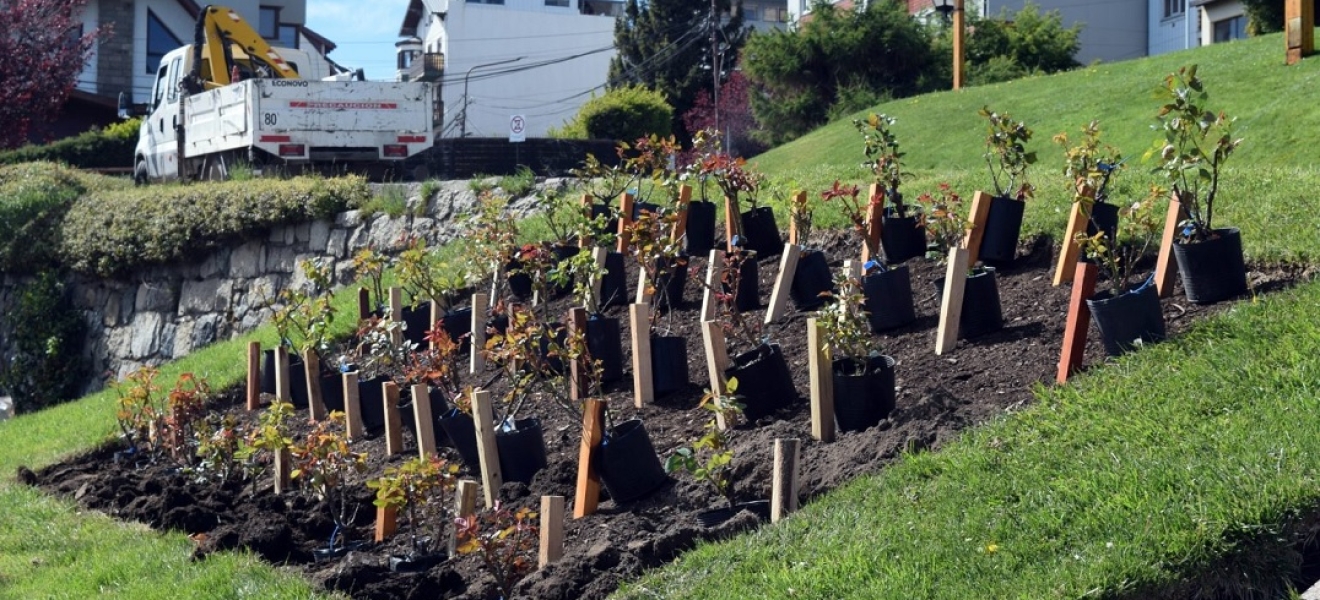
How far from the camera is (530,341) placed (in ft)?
21.7

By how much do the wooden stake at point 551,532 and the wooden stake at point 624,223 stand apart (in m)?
3.53

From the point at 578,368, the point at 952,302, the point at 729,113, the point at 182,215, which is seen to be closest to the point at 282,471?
the point at 578,368

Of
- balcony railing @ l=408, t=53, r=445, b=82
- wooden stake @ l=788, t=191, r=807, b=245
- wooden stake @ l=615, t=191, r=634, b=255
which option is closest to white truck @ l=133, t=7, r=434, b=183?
wooden stake @ l=615, t=191, r=634, b=255

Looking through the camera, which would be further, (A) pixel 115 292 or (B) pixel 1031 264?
(A) pixel 115 292

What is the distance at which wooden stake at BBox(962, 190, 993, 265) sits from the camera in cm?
752

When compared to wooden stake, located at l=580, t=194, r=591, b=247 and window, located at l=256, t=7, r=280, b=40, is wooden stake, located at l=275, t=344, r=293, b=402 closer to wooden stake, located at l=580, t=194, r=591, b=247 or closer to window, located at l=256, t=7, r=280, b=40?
wooden stake, located at l=580, t=194, r=591, b=247

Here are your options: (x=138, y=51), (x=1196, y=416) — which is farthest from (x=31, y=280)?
(x=138, y=51)

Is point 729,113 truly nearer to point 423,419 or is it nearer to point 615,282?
point 615,282

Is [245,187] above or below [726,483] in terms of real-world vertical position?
above

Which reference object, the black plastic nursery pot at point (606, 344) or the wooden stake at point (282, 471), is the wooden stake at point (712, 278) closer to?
the black plastic nursery pot at point (606, 344)

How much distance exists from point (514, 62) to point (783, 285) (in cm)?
5051

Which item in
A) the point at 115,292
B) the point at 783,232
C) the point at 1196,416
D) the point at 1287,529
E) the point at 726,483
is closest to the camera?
the point at 1287,529

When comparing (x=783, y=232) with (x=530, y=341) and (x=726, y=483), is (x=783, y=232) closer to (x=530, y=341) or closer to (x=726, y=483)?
(x=530, y=341)

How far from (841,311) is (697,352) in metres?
2.13
